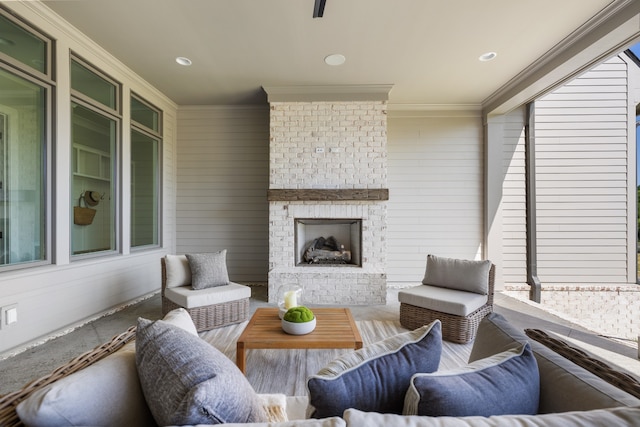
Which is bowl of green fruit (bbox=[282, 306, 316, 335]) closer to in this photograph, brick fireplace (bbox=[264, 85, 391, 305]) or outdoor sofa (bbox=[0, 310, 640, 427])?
outdoor sofa (bbox=[0, 310, 640, 427])

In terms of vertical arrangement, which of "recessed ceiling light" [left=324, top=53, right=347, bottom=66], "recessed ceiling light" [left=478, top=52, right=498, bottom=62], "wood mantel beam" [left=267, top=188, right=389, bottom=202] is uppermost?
"recessed ceiling light" [left=324, top=53, right=347, bottom=66]

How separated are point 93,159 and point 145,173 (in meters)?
0.88

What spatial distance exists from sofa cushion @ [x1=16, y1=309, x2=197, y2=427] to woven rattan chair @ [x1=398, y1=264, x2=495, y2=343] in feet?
8.27

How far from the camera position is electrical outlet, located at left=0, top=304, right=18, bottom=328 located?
2264 millimetres

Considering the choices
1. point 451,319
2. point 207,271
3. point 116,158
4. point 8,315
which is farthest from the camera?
point 116,158

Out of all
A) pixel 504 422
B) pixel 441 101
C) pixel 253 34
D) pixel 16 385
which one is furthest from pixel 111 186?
pixel 441 101

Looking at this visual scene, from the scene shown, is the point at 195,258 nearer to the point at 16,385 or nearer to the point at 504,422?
the point at 16,385

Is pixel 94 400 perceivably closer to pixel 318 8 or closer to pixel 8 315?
pixel 8 315

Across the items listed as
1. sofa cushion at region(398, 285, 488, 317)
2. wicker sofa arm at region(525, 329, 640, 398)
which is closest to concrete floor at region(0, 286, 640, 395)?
sofa cushion at region(398, 285, 488, 317)

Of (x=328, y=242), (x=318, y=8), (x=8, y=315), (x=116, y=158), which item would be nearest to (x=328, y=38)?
(x=318, y=8)

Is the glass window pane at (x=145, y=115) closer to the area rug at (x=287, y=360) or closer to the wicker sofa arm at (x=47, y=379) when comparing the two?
the area rug at (x=287, y=360)

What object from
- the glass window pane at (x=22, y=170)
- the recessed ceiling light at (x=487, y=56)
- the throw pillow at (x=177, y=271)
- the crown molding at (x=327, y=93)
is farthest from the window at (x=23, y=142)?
the recessed ceiling light at (x=487, y=56)

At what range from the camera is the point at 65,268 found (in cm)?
279

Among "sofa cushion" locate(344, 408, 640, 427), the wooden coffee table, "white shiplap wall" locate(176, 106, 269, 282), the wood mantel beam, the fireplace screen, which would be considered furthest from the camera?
"white shiplap wall" locate(176, 106, 269, 282)
